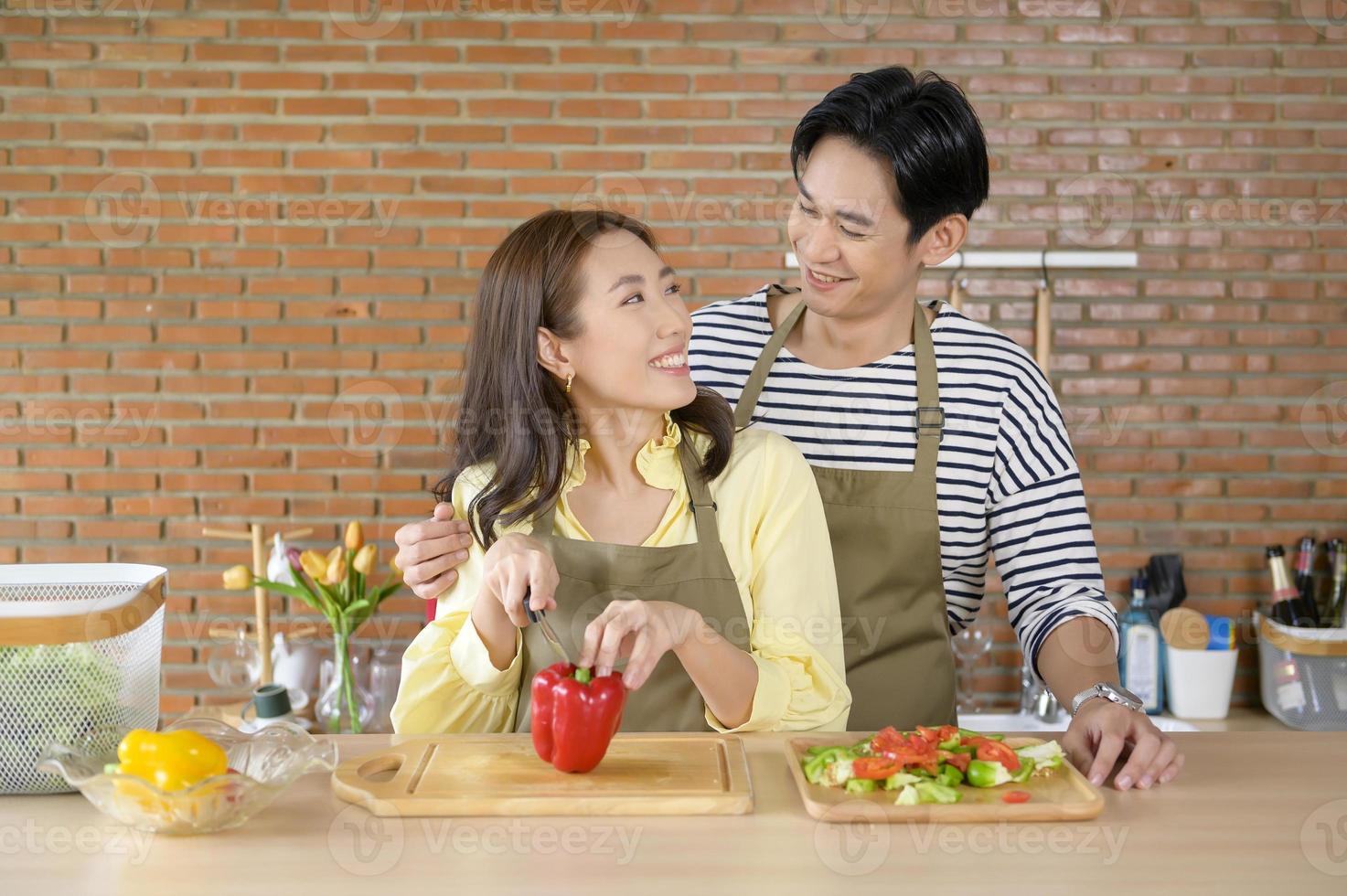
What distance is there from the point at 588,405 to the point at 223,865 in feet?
2.94

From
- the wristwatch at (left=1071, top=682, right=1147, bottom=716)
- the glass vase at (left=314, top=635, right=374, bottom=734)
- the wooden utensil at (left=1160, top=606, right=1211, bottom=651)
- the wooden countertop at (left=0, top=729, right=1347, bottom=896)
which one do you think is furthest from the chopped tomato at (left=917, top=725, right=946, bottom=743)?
the wooden utensil at (left=1160, top=606, right=1211, bottom=651)

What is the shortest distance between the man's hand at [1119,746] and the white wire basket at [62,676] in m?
1.11

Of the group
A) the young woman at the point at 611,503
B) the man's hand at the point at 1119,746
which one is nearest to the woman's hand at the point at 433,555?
the young woman at the point at 611,503

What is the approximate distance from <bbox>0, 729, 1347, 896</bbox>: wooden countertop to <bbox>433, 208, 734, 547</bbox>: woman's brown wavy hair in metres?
0.55

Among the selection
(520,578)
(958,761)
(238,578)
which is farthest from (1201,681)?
(238,578)

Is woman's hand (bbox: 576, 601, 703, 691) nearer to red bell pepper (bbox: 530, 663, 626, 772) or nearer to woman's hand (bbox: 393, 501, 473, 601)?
red bell pepper (bbox: 530, 663, 626, 772)

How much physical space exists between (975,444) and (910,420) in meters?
0.12

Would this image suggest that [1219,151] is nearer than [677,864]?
No

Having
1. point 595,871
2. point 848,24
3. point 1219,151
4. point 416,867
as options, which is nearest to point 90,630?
point 416,867

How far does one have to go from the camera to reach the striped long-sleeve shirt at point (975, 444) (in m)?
1.94

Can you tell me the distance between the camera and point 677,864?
1.08 m

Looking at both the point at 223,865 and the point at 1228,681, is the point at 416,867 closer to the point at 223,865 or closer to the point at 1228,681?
the point at 223,865

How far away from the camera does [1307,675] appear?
3.14m

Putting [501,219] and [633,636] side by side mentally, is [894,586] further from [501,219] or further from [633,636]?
[501,219]
